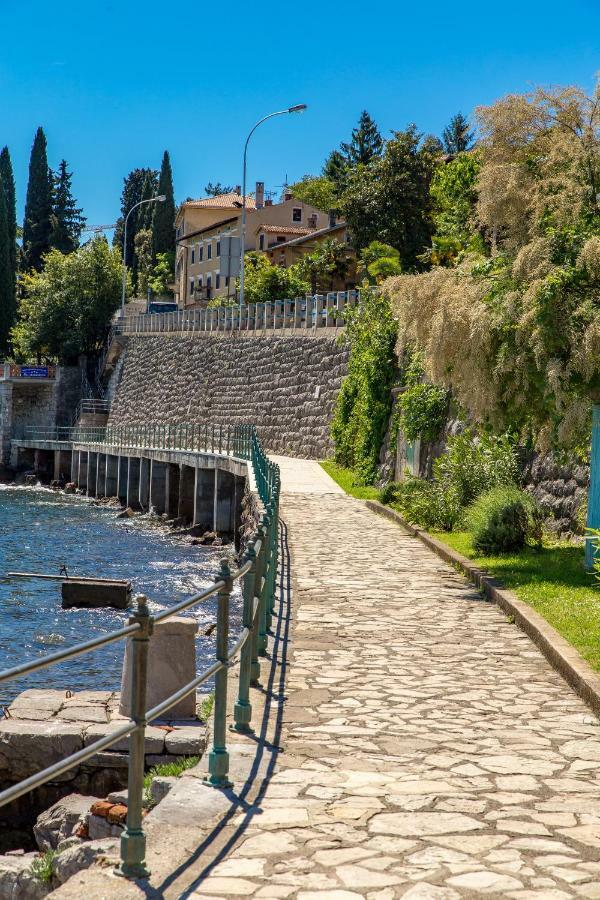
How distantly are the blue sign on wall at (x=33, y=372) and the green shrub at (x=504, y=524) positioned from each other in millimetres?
59029

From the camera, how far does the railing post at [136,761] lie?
475cm

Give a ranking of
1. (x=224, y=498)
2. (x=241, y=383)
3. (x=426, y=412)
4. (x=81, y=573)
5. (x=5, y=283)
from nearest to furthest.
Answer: (x=426, y=412)
(x=81, y=573)
(x=224, y=498)
(x=241, y=383)
(x=5, y=283)

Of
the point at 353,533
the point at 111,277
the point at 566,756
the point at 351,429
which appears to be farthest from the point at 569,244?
the point at 111,277

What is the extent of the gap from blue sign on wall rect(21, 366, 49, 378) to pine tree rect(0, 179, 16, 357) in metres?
10.6

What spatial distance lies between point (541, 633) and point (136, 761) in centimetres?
625

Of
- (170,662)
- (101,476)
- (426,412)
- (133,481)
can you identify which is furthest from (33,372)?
(170,662)

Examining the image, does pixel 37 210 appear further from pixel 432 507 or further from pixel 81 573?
pixel 432 507

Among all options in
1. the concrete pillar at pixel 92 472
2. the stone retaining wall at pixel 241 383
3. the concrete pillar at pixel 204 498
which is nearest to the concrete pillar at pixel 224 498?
the concrete pillar at pixel 204 498

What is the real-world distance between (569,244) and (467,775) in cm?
926

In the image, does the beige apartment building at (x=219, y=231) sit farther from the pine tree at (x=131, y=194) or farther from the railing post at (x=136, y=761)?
the railing post at (x=136, y=761)

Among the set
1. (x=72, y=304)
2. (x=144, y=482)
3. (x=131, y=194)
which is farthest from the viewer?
(x=131, y=194)

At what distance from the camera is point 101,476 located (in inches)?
2269

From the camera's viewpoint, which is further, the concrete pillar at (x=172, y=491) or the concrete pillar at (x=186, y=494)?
the concrete pillar at (x=172, y=491)

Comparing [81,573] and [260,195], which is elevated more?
[260,195]
